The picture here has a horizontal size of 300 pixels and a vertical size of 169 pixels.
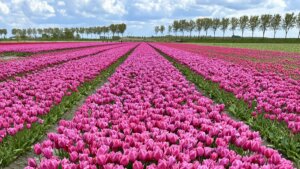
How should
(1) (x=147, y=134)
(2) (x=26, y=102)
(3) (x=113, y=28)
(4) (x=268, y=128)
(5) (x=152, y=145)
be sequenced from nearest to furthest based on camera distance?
(5) (x=152, y=145)
(1) (x=147, y=134)
(4) (x=268, y=128)
(2) (x=26, y=102)
(3) (x=113, y=28)

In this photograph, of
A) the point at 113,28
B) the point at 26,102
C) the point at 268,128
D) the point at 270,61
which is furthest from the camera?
the point at 113,28

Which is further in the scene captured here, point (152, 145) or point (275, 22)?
point (275, 22)

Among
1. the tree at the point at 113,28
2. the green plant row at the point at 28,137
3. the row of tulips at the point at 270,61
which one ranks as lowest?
the green plant row at the point at 28,137

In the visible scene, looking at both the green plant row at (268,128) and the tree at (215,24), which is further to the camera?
the tree at (215,24)

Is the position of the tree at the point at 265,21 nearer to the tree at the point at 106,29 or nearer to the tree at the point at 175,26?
the tree at the point at 175,26

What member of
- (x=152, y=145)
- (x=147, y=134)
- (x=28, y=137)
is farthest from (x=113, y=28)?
(x=152, y=145)

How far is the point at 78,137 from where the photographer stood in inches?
183

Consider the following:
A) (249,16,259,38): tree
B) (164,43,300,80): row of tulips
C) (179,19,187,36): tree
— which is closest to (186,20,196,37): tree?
(179,19,187,36): tree

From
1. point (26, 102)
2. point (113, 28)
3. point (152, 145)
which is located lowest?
point (26, 102)

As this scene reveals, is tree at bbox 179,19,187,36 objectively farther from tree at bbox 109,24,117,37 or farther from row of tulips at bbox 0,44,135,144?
row of tulips at bbox 0,44,135,144

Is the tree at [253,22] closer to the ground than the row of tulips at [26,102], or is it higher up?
higher up

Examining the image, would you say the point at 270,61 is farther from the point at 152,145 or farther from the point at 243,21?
the point at 243,21

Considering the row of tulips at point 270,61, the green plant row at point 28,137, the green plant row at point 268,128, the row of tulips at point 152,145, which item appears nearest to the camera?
the row of tulips at point 152,145

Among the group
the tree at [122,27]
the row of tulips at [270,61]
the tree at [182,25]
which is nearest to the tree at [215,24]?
the tree at [182,25]
